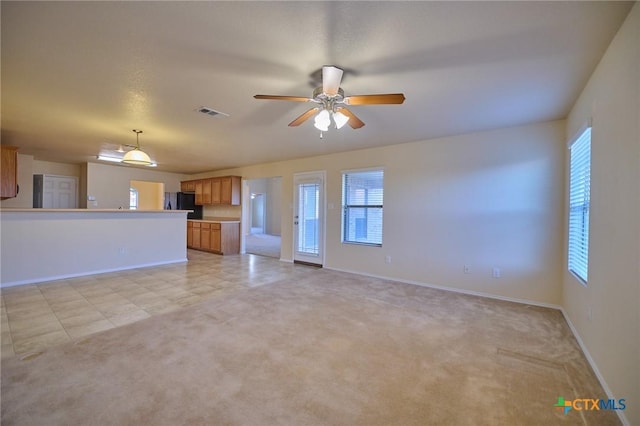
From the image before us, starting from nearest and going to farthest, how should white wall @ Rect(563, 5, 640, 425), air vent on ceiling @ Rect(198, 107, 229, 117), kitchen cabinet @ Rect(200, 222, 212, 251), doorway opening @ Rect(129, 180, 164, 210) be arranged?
white wall @ Rect(563, 5, 640, 425) < air vent on ceiling @ Rect(198, 107, 229, 117) < kitchen cabinet @ Rect(200, 222, 212, 251) < doorway opening @ Rect(129, 180, 164, 210)

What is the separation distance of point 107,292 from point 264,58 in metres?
3.77

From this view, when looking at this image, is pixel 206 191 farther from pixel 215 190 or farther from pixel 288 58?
pixel 288 58

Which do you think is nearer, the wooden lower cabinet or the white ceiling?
the white ceiling

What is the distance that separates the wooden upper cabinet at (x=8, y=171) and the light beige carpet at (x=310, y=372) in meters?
4.22

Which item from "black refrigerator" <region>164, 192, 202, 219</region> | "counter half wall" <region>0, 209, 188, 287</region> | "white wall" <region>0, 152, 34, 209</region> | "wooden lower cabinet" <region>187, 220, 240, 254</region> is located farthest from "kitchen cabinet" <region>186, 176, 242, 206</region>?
"white wall" <region>0, 152, 34, 209</region>

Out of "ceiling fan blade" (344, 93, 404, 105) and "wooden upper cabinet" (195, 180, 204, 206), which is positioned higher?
"ceiling fan blade" (344, 93, 404, 105)

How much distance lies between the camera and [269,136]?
166 inches

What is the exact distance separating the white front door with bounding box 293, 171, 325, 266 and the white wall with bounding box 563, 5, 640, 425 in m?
4.02

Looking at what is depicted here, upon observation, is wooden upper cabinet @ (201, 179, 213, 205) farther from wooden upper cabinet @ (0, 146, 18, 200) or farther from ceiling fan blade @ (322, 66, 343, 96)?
ceiling fan blade @ (322, 66, 343, 96)

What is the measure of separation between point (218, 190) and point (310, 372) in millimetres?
6407

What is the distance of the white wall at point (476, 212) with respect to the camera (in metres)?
3.40


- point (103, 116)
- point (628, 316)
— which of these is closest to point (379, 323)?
point (628, 316)

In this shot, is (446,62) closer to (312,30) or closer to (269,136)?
(312,30)

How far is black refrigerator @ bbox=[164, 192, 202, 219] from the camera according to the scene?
8312 mm
